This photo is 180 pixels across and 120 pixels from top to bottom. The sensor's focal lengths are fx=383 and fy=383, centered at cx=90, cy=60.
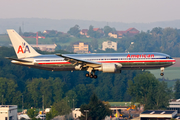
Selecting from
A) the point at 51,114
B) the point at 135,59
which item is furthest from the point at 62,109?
the point at 135,59

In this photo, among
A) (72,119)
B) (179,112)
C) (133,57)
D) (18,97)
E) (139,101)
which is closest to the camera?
(133,57)

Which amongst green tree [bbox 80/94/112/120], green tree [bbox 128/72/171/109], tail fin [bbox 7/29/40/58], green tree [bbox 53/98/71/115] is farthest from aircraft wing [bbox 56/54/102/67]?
green tree [bbox 128/72/171/109]

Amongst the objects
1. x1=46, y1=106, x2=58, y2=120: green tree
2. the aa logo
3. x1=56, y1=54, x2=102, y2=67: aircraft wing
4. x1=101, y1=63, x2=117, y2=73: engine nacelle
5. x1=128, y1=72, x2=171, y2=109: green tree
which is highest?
the aa logo

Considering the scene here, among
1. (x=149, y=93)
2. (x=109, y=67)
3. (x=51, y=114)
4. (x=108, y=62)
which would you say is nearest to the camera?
(x=109, y=67)

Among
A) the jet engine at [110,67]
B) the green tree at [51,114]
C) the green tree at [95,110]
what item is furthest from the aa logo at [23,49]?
the green tree at [51,114]

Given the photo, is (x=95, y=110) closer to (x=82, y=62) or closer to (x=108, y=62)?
(x=108, y=62)

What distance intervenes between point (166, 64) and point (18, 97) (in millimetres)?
127934

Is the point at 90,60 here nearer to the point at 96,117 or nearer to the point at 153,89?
the point at 96,117

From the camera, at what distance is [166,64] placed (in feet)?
272

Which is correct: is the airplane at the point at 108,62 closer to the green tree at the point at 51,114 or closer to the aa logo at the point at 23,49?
the aa logo at the point at 23,49

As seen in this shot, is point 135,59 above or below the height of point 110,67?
above

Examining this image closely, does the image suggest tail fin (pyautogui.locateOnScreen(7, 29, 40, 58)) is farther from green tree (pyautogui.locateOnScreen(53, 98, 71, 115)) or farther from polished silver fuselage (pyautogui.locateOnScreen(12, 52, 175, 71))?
green tree (pyautogui.locateOnScreen(53, 98, 71, 115))

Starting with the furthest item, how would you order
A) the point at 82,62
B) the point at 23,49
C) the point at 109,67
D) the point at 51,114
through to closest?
the point at 51,114
the point at 23,49
the point at 82,62
the point at 109,67

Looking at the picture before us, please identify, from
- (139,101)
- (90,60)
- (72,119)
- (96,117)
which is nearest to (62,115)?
(72,119)
